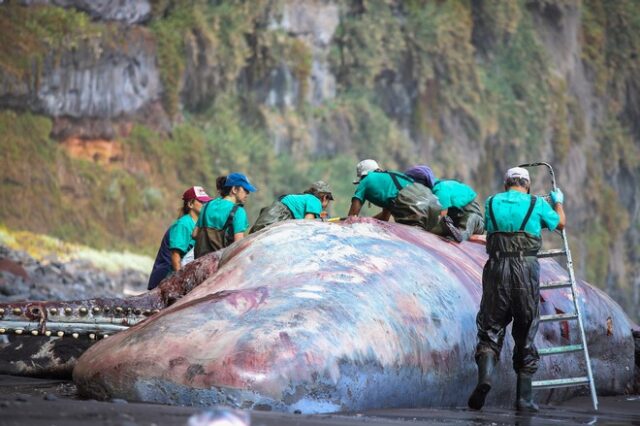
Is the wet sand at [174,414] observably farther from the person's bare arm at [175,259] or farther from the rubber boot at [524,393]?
the person's bare arm at [175,259]

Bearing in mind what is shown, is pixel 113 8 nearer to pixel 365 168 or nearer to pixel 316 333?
pixel 365 168

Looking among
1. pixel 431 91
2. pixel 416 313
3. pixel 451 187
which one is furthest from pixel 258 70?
pixel 416 313

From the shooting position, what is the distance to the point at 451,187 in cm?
1062

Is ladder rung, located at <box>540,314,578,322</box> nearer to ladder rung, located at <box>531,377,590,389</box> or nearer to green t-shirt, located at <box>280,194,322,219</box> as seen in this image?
ladder rung, located at <box>531,377,590,389</box>

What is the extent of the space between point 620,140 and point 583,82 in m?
2.95

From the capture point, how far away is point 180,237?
1099cm

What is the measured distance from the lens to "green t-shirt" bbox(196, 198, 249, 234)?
10305mm

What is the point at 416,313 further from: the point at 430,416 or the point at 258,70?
the point at 258,70

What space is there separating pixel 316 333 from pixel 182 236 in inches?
168

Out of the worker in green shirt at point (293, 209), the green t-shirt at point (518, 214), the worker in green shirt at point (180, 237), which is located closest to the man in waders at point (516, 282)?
the green t-shirt at point (518, 214)

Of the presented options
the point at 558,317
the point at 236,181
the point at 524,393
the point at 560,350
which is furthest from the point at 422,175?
the point at 524,393

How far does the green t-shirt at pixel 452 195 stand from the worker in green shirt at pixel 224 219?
161cm

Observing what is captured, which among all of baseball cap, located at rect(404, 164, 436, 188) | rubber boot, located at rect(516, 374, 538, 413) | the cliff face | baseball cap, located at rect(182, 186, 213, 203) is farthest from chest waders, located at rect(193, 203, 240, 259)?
the cliff face

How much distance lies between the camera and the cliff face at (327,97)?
31.7m
